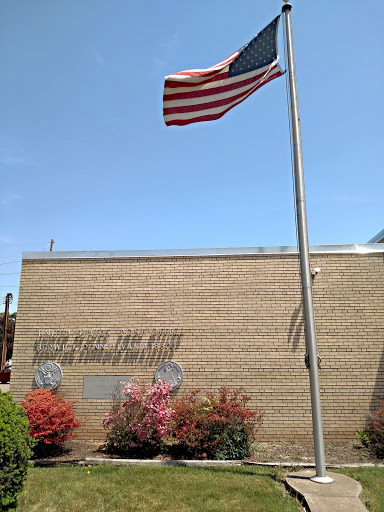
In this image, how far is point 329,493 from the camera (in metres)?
6.40

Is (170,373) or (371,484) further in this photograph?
(170,373)

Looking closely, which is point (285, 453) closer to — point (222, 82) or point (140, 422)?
point (140, 422)

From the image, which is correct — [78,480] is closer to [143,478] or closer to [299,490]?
[143,478]

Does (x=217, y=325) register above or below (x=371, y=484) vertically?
above

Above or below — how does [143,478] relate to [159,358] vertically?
below

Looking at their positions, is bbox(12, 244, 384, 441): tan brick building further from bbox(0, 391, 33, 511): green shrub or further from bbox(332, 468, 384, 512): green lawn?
bbox(0, 391, 33, 511): green shrub

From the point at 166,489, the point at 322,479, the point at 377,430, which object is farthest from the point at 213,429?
the point at 377,430

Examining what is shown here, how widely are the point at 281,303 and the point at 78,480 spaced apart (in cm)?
620

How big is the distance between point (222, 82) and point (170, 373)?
6786 millimetres

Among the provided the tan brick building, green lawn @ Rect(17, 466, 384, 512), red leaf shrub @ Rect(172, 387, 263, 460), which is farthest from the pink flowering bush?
the tan brick building

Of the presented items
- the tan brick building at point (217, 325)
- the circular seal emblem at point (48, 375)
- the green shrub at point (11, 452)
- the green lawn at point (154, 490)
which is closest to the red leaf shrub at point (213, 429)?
the green lawn at point (154, 490)

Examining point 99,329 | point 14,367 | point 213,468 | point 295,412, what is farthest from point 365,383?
point 14,367

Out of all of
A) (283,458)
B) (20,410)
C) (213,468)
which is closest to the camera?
(20,410)

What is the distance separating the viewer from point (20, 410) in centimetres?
627
